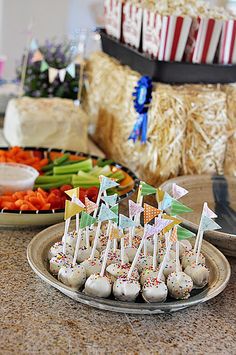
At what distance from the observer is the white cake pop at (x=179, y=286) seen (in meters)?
1.22

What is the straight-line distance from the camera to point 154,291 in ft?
3.93

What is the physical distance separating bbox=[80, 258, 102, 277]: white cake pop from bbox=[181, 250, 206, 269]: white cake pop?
0.58 ft

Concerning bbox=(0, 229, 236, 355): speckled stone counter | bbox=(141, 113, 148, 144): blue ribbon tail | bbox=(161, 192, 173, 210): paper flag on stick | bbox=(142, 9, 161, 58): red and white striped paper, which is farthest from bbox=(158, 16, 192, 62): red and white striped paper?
bbox=(0, 229, 236, 355): speckled stone counter

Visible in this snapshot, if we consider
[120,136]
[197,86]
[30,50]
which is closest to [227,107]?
[197,86]

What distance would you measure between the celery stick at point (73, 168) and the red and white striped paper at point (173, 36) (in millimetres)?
357

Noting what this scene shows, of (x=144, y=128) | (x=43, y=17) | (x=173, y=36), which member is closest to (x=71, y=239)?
(x=144, y=128)

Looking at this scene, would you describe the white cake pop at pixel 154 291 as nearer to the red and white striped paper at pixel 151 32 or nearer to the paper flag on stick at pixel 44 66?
the red and white striped paper at pixel 151 32

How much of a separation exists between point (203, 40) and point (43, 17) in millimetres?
2660

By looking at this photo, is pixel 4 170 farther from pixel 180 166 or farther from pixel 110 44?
pixel 110 44

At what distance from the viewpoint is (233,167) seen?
185cm

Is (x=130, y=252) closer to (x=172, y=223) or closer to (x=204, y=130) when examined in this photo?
(x=172, y=223)

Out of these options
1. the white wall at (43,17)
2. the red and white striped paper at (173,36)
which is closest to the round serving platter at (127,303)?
the red and white striped paper at (173,36)

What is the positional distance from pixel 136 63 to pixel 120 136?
24cm

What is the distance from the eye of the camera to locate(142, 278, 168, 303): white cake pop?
1.20 meters
